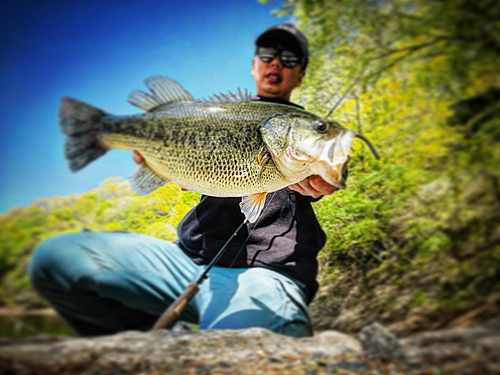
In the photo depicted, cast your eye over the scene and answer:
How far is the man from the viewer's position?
37.9 inches

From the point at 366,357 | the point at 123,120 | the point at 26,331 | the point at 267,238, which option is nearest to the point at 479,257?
the point at 366,357

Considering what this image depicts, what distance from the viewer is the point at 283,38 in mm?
1284

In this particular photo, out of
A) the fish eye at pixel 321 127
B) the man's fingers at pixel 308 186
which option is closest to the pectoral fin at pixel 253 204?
the man's fingers at pixel 308 186

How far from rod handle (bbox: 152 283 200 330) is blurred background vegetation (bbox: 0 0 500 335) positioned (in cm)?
59

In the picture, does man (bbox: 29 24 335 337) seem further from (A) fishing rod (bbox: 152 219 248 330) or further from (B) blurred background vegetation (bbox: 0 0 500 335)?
(B) blurred background vegetation (bbox: 0 0 500 335)

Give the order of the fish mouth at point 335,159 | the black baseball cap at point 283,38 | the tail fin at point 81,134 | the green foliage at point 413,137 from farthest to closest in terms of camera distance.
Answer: the green foliage at point 413,137 → the black baseball cap at point 283,38 → the tail fin at point 81,134 → the fish mouth at point 335,159

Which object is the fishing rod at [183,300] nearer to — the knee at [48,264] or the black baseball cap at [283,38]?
the knee at [48,264]

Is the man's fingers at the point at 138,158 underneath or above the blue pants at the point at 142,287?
above

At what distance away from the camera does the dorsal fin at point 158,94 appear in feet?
3.18

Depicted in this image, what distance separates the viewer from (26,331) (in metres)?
0.90

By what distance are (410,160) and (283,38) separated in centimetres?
86

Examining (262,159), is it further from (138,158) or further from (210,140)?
(138,158)

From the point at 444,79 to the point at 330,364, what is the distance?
1406 millimetres

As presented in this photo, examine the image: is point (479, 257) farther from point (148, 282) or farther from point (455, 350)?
point (148, 282)
